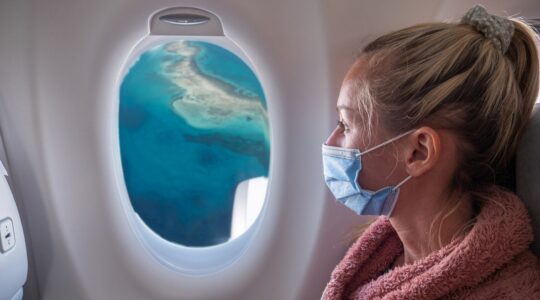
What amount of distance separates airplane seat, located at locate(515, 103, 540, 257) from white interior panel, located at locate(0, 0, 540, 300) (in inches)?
22.8

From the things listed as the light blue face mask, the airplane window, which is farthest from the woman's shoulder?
the airplane window

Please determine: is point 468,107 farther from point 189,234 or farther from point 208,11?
point 189,234

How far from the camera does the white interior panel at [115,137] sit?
1.29 m

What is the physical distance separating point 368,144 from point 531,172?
302 mm

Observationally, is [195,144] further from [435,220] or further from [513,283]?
[513,283]

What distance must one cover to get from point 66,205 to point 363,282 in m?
0.96

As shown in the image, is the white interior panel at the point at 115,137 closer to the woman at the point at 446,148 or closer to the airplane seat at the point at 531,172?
the woman at the point at 446,148

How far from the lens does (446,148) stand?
0.83 metres

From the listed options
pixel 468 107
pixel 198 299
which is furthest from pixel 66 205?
pixel 468 107

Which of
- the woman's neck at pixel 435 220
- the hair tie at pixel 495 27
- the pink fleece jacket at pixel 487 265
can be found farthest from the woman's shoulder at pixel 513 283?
the hair tie at pixel 495 27

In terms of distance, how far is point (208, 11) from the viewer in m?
1.38

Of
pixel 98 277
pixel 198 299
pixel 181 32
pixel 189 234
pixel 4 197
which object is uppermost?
pixel 181 32

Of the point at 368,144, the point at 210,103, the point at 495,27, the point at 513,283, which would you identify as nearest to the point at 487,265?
the point at 513,283

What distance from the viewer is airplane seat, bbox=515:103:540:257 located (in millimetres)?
805
